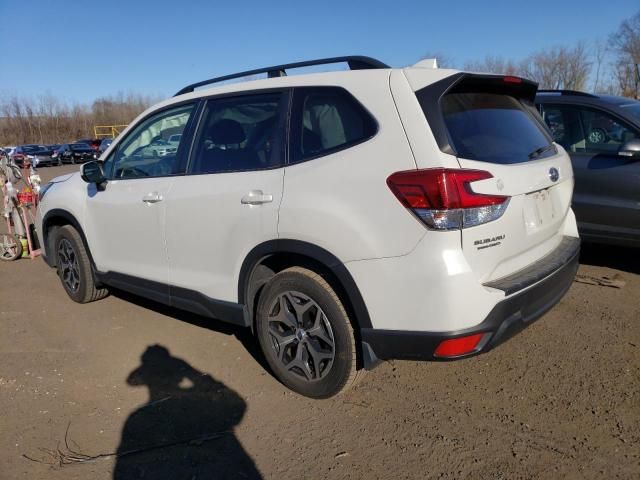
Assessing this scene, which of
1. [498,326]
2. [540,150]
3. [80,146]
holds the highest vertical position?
[80,146]

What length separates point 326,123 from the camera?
2.90 meters

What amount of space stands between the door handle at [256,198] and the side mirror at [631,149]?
11.3ft

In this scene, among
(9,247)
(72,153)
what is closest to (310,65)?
(9,247)

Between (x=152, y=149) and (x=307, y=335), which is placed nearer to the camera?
(x=307, y=335)

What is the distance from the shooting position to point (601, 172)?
4816 mm

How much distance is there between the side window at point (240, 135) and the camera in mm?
3125

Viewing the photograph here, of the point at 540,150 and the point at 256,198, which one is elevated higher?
the point at 540,150

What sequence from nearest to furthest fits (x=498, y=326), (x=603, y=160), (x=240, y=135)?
(x=498, y=326)
(x=240, y=135)
(x=603, y=160)

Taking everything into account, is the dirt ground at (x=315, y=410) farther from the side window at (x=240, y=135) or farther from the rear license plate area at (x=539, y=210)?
the side window at (x=240, y=135)

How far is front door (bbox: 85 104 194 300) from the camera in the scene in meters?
3.75

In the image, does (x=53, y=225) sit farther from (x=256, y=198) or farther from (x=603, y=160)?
(x=603, y=160)

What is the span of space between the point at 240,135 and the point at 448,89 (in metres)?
1.39

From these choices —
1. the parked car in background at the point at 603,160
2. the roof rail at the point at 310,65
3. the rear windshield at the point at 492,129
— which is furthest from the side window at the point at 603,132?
the roof rail at the point at 310,65

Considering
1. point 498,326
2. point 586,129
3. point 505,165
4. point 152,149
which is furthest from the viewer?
point 586,129
